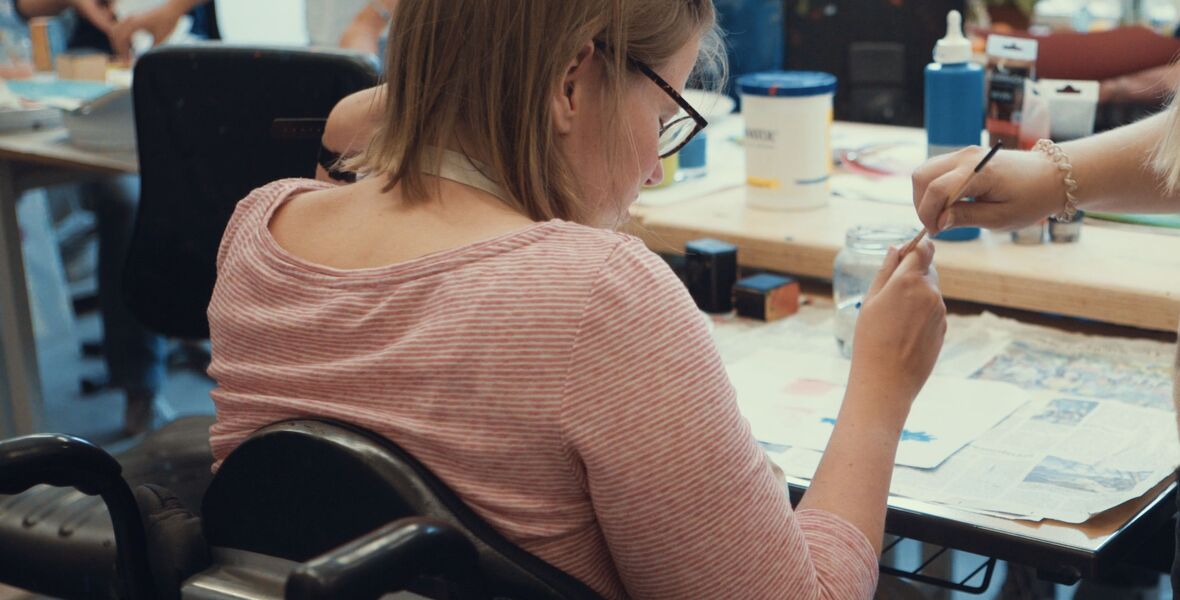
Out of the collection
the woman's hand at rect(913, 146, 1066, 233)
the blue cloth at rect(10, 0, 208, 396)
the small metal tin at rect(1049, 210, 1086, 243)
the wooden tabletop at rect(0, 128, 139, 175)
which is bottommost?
the blue cloth at rect(10, 0, 208, 396)

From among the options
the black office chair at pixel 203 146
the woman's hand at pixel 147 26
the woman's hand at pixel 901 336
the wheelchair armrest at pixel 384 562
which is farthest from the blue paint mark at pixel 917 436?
the woman's hand at pixel 147 26

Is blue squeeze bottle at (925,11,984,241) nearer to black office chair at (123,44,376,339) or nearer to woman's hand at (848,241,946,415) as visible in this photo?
woman's hand at (848,241,946,415)

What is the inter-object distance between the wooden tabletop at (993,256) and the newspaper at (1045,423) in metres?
0.04

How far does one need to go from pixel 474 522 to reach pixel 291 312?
0.22 m

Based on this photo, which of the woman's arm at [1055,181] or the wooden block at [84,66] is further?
the wooden block at [84,66]

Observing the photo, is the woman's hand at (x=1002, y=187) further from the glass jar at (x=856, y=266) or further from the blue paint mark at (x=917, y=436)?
the blue paint mark at (x=917, y=436)

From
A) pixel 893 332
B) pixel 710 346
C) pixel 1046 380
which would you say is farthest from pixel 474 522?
pixel 1046 380

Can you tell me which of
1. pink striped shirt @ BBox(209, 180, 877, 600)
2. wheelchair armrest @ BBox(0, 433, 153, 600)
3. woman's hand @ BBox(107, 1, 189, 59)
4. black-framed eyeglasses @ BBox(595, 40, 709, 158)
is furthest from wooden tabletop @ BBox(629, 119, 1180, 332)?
woman's hand @ BBox(107, 1, 189, 59)

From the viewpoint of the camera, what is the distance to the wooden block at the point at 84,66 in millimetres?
2963

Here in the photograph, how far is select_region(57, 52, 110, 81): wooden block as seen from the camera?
2.96 metres

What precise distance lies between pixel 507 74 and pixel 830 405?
0.57 m

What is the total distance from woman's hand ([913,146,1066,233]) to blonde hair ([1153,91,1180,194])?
0.43ft

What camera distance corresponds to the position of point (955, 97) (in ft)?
5.35

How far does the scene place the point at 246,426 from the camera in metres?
0.92
